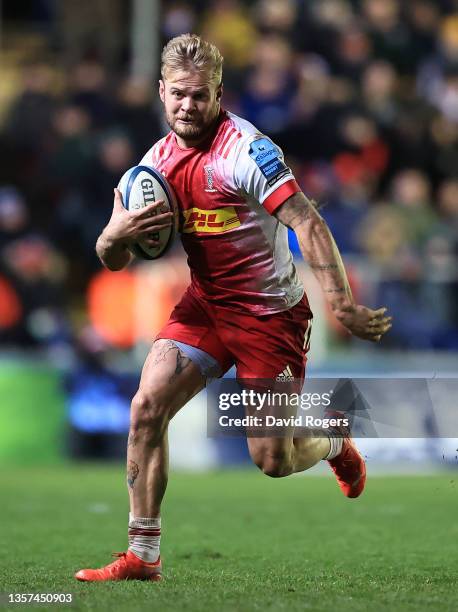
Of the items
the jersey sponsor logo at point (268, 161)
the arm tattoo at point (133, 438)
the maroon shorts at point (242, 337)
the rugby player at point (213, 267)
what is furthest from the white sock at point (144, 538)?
the jersey sponsor logo at point (268, 161)

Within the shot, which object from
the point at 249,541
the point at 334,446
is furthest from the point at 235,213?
the point at 249,541

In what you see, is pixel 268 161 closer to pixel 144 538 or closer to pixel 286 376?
pixel 286 376

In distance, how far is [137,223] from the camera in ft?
19.2

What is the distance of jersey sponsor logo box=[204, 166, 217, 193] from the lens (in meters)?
5.93

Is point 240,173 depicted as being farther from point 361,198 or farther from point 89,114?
point 89,114

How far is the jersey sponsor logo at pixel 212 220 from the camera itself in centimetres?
600

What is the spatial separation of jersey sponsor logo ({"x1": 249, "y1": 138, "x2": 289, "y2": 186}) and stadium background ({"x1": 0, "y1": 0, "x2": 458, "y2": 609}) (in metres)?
5.23

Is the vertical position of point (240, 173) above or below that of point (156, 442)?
above

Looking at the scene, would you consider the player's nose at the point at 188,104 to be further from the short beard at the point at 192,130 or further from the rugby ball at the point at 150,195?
the rugby ball at the point at 150,195

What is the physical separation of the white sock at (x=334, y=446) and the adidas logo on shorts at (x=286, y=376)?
0.48 meters

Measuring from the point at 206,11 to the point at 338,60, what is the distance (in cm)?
216

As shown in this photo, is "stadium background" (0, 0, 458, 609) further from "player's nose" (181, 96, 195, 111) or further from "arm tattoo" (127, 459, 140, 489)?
"player's nose" (181, 96, 195, 111)

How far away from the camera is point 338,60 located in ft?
54.7

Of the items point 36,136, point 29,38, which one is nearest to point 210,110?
point 36,136
